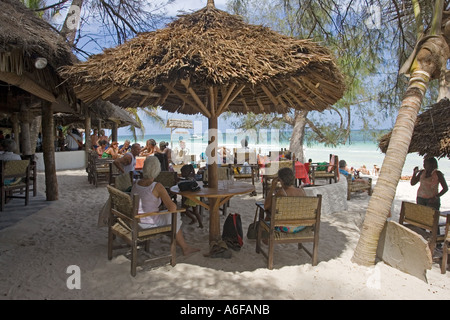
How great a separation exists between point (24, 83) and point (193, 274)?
404 centimetres

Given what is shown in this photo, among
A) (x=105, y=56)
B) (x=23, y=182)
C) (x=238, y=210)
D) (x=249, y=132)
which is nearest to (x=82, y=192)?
(x=23, y=182)

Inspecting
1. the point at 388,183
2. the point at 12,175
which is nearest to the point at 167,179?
the point at 12,175

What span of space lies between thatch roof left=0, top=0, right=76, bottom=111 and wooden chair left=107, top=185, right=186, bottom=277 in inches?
84.3

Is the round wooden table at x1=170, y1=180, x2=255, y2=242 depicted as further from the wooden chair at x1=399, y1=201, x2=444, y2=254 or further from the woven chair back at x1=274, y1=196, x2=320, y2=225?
the wooden chair at x1=399, y1=201, x2=444, y2=254

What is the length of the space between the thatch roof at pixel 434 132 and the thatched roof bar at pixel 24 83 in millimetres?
6101

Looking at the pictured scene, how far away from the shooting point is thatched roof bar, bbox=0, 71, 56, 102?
13.9 feet

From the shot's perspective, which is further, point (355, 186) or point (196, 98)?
point (355, 186)

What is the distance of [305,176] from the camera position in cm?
820

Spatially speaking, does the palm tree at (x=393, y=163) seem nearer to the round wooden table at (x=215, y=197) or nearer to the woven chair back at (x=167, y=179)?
the round wooden table at (x=215, y=197)

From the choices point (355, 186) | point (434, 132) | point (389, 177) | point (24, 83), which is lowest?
point (355, 186)

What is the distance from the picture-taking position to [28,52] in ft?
13.2

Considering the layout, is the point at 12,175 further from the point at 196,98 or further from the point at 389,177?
the point at 389,177

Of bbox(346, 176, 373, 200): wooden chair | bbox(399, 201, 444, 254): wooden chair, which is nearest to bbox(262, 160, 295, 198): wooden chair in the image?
bbox(346, 176, 373, 200): wooden chair

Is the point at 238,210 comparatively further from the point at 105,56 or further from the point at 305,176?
the point at 105,56
